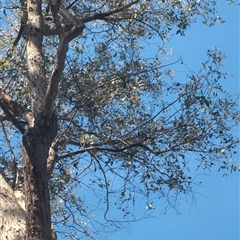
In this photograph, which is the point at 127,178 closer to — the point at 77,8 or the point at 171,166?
the point at 171,166

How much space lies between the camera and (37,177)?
5512 mm

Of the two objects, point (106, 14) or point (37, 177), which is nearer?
point (37, 177)

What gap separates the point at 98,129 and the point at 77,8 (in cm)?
250

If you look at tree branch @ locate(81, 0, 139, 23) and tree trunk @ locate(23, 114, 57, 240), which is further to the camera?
tree branch @ locate(81, 0, 139, 23)

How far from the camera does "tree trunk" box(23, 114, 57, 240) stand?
201 inches

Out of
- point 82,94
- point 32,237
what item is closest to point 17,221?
point 32,237

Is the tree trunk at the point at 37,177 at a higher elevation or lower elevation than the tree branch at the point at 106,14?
lower

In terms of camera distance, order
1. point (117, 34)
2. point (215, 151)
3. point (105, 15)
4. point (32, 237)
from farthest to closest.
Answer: point (117, 34) → point (105, 15) → point (215, 151) → point (32, 237)

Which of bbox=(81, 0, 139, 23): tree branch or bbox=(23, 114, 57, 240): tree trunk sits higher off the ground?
bbox=(81, 0, 139, 23): tree branch

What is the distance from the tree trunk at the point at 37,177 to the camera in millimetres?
5117

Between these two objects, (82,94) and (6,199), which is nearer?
(6,199)

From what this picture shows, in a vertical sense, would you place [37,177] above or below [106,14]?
below

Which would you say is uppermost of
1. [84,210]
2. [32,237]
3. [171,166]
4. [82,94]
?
[82,94]

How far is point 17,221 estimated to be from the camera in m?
5.23
